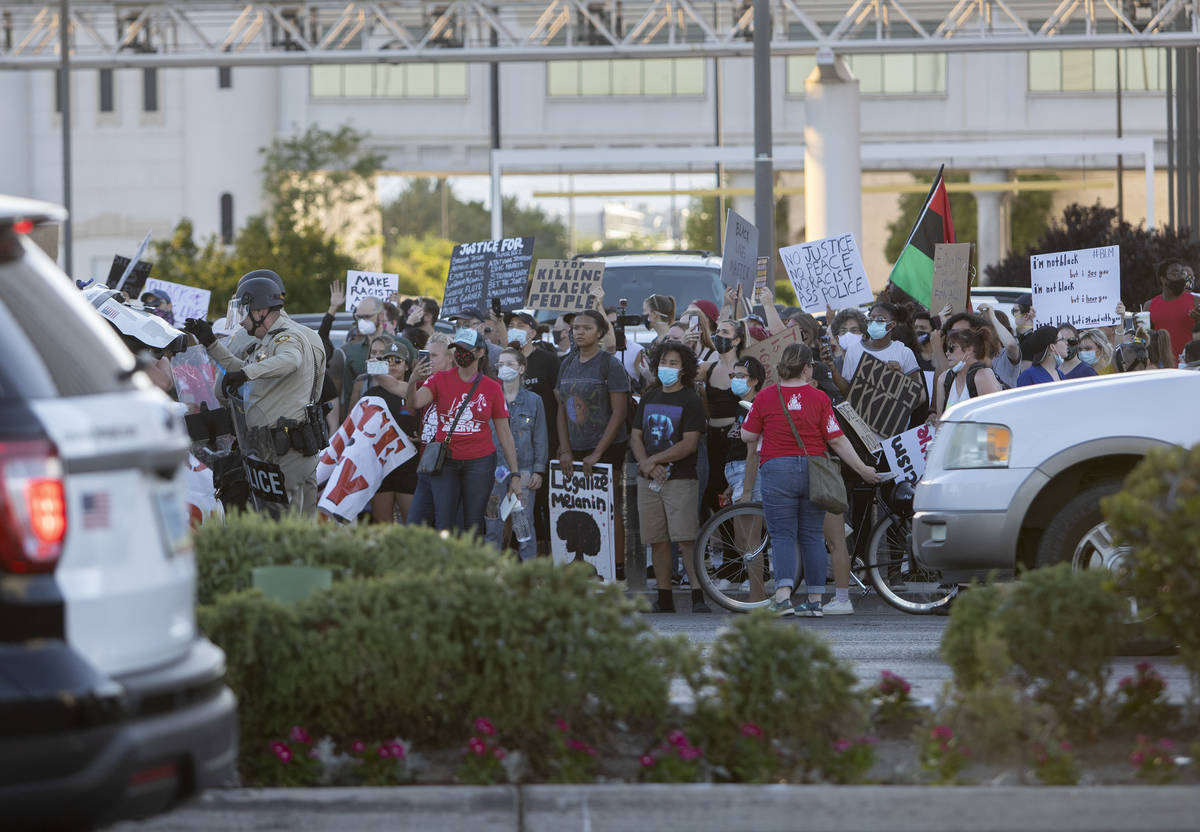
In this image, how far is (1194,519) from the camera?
18.8 ft

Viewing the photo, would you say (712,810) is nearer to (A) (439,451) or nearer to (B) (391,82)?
(A) (439,451)

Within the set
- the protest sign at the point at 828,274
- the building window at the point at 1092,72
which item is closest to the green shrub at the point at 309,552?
the protest sign at the point at 828,274

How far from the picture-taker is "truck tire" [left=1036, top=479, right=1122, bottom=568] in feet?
29.1

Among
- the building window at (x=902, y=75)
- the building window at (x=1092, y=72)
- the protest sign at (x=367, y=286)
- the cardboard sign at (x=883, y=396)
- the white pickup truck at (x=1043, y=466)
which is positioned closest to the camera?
the white pickup truck at (x=1043, y=466)

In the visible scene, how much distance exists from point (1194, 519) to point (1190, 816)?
0.97m

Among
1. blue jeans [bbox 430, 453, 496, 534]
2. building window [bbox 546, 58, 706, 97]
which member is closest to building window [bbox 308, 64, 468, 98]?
→ building window [bbox 546, 58, 706, 97]

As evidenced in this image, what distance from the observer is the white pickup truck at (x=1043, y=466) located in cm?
878

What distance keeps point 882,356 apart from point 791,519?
2669mm

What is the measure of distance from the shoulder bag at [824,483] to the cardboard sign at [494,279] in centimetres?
406

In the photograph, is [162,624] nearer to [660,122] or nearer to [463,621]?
[463,621]

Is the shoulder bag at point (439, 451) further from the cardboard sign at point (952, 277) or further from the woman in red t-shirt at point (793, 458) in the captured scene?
the cardboard sign at point (952, 277)

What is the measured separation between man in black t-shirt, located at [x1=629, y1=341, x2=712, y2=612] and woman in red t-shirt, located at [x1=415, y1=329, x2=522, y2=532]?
0.94 m

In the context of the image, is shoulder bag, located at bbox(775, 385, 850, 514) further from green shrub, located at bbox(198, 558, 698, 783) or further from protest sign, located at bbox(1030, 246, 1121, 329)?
green shrub, located at bbox(198, 558, 698, 783)

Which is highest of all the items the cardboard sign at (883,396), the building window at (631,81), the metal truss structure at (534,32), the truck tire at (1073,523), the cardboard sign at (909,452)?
the building window at (631,81)
